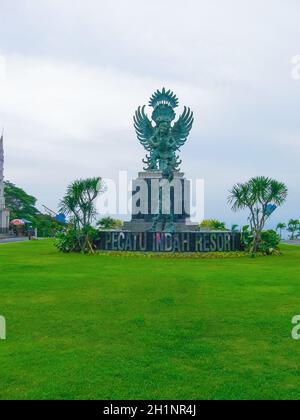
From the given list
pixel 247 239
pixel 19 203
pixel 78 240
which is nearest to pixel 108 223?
pixel 78 240

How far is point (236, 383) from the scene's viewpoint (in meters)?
5.46

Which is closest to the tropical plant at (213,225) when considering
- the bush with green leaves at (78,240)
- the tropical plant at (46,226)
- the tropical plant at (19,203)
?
the bush with green leaves at (78,240)

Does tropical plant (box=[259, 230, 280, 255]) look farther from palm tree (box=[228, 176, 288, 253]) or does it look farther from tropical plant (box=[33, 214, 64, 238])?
tropical plant (box=[33, 214, 64, 238])

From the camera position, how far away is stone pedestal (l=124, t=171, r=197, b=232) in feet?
108

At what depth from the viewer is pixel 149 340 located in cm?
717

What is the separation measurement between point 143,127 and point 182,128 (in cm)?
333

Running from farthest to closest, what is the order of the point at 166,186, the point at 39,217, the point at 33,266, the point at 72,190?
1. the point at 39,217
2. the point at 166,186
3. the point at 72,190
4. the point at 33,266

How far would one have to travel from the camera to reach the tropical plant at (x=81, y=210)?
88.5 ft
